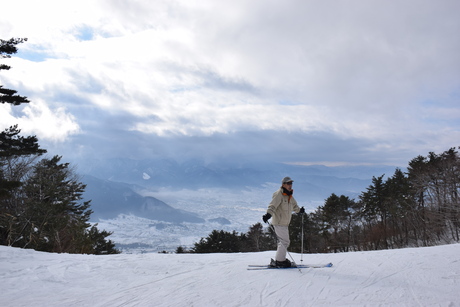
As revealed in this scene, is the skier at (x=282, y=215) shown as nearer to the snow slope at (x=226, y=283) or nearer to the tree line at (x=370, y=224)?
the snow slope at (x=226, y=283)

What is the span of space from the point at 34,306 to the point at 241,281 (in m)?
3.53

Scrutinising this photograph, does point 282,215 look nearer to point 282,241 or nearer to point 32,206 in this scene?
point 282,241

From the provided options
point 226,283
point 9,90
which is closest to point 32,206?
point 9,90

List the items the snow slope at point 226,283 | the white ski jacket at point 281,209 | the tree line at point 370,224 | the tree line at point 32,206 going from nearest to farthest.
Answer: the snow slope at point 226,283 → the white ski jacket at point 281,209 → the tree line at point 32,206 → the tree line at point 370,224

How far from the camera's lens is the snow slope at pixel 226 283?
4547mm

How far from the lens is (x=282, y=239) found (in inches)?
277

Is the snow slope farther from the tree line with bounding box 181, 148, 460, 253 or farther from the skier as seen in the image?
the tree line with bounding box 181, 148, 460, 253

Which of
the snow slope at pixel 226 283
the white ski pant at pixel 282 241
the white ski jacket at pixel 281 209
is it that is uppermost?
the white ski jacket at pixel 281 209

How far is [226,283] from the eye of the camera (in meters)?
5.66

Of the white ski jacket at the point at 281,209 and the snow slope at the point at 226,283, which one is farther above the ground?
the white ski jacket at the point at 281,209

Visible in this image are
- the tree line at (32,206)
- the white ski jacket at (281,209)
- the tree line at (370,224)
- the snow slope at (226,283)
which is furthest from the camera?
the tree line at (370,224)

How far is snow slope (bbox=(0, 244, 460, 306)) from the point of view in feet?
14.9

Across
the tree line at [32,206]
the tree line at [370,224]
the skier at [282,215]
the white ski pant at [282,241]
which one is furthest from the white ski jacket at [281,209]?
the tree line at [370,224]

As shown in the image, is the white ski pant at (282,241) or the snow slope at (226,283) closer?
the snow slope at (226,283)
